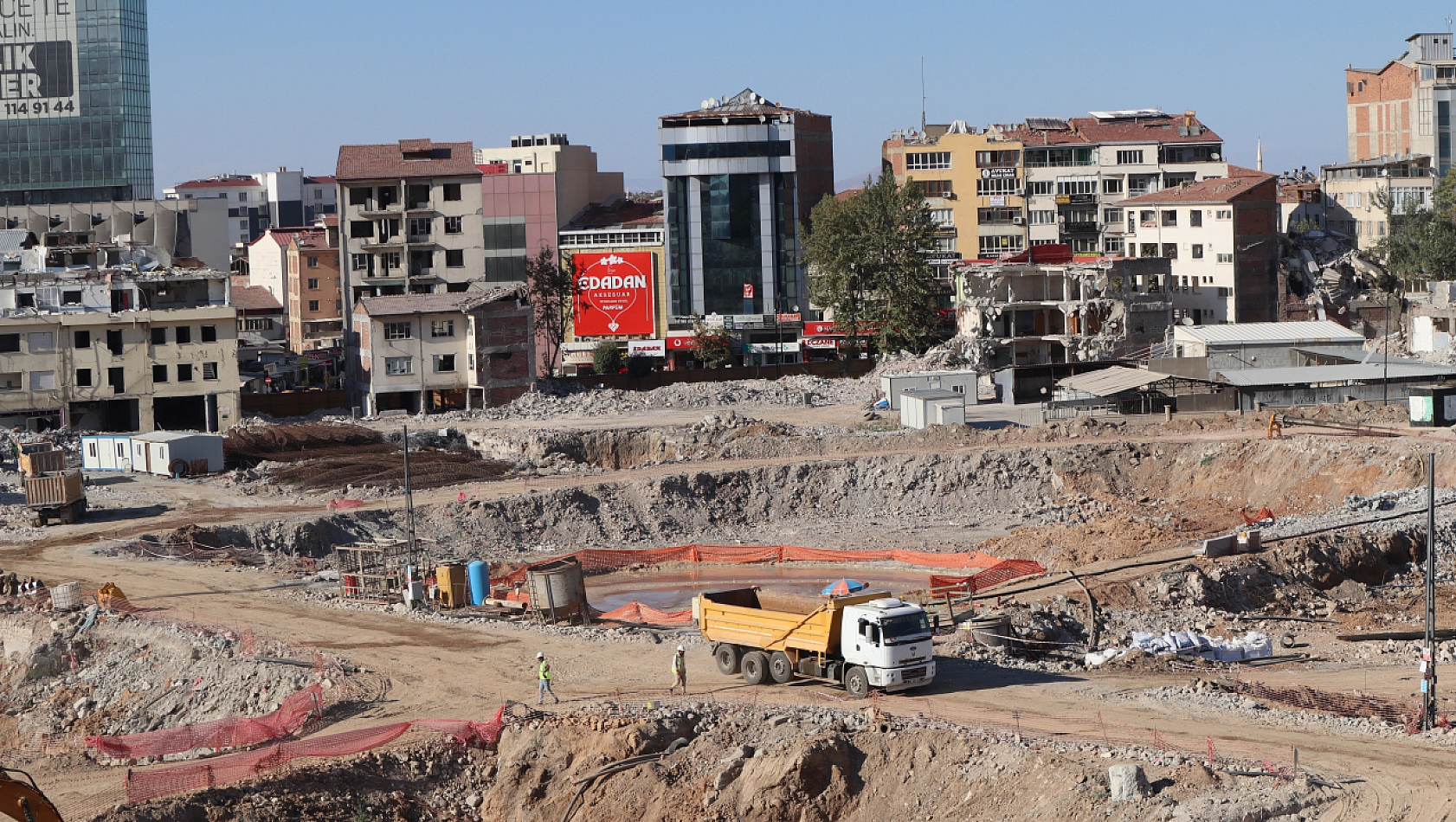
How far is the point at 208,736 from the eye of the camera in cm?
3059

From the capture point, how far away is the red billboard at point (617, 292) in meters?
109

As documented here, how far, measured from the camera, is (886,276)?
95.8 meters

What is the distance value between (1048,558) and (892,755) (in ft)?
70.4

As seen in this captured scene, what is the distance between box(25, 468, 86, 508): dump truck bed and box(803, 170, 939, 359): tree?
51.6 metres

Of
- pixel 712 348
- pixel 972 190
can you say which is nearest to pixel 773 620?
pixel 712 348

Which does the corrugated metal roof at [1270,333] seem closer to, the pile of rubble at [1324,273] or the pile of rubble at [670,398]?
the pile of rubble at [670,398]

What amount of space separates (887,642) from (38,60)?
111m

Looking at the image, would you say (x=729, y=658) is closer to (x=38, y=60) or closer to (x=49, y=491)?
(x=49, y=491)

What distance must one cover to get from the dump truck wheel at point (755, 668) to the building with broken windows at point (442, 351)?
2052 inches

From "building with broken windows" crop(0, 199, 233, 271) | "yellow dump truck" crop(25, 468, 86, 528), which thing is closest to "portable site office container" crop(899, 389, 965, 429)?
"yellow dump truck" crop(25, 468, 86, 528)

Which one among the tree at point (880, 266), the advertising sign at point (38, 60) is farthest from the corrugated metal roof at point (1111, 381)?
the advertising sign at point (38, 60)

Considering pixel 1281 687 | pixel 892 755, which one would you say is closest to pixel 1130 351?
pixel 1281 687

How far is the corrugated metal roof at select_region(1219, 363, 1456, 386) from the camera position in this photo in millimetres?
67562

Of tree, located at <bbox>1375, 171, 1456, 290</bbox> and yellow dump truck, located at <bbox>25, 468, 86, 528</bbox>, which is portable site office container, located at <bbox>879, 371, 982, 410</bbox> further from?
tree, located at <bbox>1375, 171, 1456, 290</bbox>
